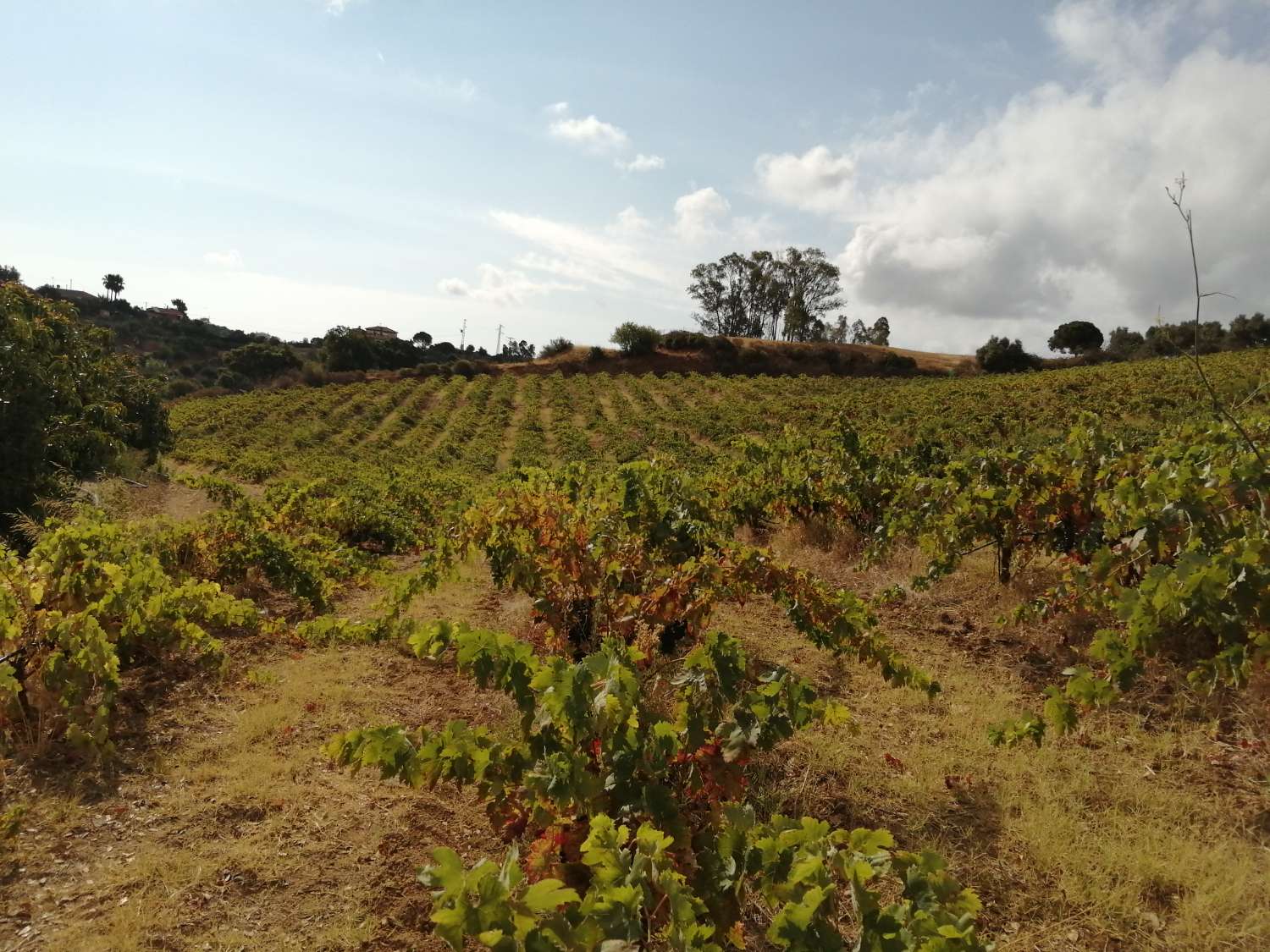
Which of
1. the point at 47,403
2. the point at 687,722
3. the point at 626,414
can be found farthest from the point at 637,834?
the point at 626,414

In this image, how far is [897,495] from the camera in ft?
25.7

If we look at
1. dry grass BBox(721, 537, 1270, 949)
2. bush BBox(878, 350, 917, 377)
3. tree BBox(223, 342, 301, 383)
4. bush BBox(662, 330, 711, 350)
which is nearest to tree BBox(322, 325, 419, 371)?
tree BBox(223, 342, 301, 383)

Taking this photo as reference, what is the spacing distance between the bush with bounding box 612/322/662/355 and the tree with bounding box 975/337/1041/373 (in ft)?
79.8

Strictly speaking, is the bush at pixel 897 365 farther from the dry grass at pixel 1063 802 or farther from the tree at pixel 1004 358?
the dry grass at pixel 1063 802

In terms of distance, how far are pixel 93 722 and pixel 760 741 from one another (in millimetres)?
3817

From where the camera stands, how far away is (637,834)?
2275 millimetres

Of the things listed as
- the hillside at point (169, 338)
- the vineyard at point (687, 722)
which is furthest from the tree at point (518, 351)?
the vineyard at point (687, 722)

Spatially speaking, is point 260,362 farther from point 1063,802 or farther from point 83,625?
point 1063,802

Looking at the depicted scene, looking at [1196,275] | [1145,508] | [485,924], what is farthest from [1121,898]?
[485,924]

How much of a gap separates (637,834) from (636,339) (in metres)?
53.7

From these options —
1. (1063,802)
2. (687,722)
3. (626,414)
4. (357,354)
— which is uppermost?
(357,354)

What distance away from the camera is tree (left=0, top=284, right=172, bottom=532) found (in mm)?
12281

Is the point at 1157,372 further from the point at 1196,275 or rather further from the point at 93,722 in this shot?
the point at 93,722

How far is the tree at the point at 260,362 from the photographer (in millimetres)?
60594
